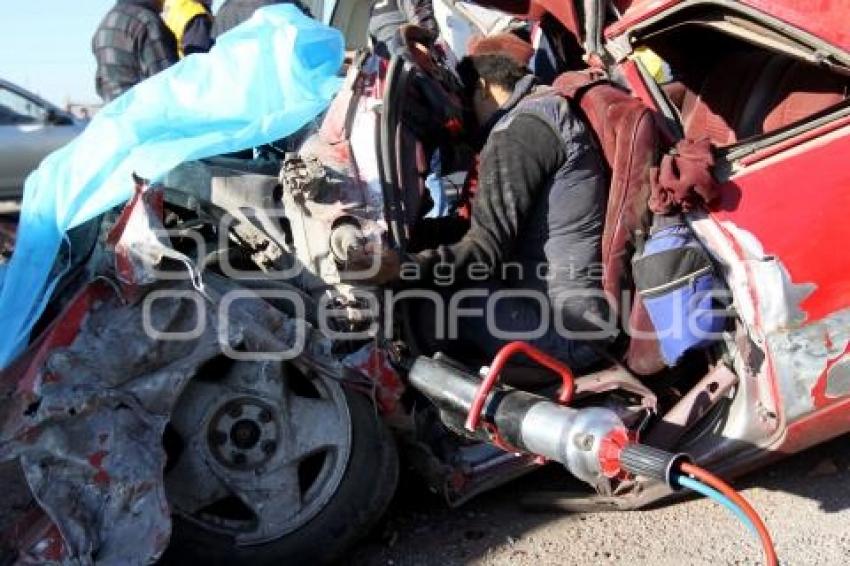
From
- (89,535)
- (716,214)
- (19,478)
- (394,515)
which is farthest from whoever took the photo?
(394,515)

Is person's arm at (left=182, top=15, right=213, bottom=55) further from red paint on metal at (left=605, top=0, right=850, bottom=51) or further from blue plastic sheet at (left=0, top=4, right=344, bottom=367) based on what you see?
red paint on metal at (left=605, top=0, right=850, bottom=51)

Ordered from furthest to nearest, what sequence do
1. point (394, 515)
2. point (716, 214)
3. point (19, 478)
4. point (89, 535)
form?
point (394, 515) → point (716, 214) → point (19, 478) → point (89, 535)

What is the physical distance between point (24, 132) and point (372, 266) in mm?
8012

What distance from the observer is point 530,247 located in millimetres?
3045

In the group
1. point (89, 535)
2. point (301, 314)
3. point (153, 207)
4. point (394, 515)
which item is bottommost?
point (394, 515)

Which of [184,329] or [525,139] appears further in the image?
[525,139]

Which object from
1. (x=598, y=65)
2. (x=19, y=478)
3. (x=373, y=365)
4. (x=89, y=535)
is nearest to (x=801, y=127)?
(x=598, y=65)

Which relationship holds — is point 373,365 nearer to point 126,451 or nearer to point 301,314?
point 301,314

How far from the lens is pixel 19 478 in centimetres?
258

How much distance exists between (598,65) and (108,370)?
1.84 metres

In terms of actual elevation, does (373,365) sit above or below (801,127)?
below

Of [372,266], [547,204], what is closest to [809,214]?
[547,204]

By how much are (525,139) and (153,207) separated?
44.5 inches

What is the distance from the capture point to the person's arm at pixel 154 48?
5.65 metres
